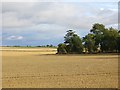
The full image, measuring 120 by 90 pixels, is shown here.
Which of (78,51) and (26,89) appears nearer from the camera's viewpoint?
(26,89)

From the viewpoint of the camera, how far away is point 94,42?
7950cm

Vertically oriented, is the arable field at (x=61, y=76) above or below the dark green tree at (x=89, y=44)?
below

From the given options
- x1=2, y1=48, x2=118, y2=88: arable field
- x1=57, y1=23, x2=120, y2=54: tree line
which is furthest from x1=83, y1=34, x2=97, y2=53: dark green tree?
x1=2, y1=48, x2=118, y2=88: arable field

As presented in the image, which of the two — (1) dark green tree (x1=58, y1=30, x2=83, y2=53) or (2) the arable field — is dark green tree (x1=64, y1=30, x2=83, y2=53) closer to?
(1) dark green tree (x1=58, y1=30, x2=83, y2=53)

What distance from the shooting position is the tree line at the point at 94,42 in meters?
78.0

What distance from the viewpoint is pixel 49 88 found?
14.3 m

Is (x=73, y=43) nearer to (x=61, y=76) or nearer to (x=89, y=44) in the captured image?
(x=89, y=44)

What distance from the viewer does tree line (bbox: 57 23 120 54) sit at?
7800 centimetres

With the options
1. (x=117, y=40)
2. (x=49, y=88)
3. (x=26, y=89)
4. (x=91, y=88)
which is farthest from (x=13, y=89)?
(x=117, y=40)

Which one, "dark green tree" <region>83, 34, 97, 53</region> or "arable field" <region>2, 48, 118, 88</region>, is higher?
"dark green tree" <region>83, 34, 97, 53</region>

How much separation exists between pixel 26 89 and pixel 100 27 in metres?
71.8

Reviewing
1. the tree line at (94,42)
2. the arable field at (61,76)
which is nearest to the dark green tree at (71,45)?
the tree line at (94,42)

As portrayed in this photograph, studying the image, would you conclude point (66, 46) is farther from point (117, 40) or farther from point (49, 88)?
point (49, 88)

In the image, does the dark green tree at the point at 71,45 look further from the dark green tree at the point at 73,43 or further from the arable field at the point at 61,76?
the arable field at the point at 61,76
